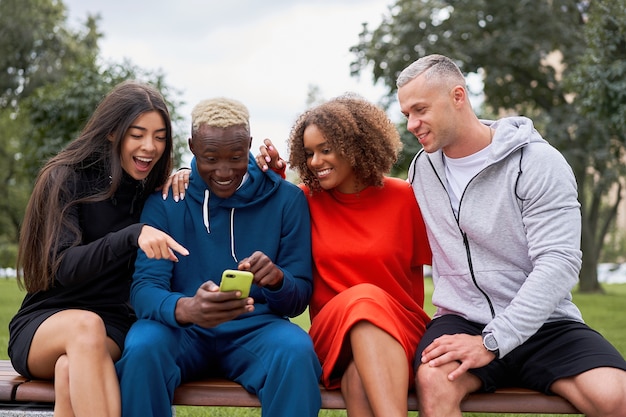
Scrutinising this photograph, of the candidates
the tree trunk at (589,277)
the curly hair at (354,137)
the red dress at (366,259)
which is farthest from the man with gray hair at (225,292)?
the tree trunk at (589,277)

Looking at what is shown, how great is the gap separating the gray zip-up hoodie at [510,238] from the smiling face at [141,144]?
1.41 meters

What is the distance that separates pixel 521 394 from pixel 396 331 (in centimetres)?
65

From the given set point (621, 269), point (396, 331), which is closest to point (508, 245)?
point (396, 331)

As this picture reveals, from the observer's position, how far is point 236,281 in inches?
124

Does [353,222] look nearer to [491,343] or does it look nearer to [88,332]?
[491,343]

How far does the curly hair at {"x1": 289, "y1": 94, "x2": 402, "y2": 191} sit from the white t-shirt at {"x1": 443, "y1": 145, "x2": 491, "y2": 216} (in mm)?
356

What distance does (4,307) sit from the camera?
13.1 m

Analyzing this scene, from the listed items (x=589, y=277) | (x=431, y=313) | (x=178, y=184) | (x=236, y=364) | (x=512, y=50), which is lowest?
(x=589, y=277)

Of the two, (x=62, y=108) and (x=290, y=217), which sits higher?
(x=62, y=108)

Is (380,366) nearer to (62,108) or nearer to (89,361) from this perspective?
(89,361)

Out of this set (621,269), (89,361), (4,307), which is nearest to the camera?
(89,361)

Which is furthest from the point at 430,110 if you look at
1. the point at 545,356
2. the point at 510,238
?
the point at 545,356

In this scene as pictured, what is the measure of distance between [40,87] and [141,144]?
18307 millimetres

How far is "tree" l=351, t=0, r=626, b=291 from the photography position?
58.7 ft
